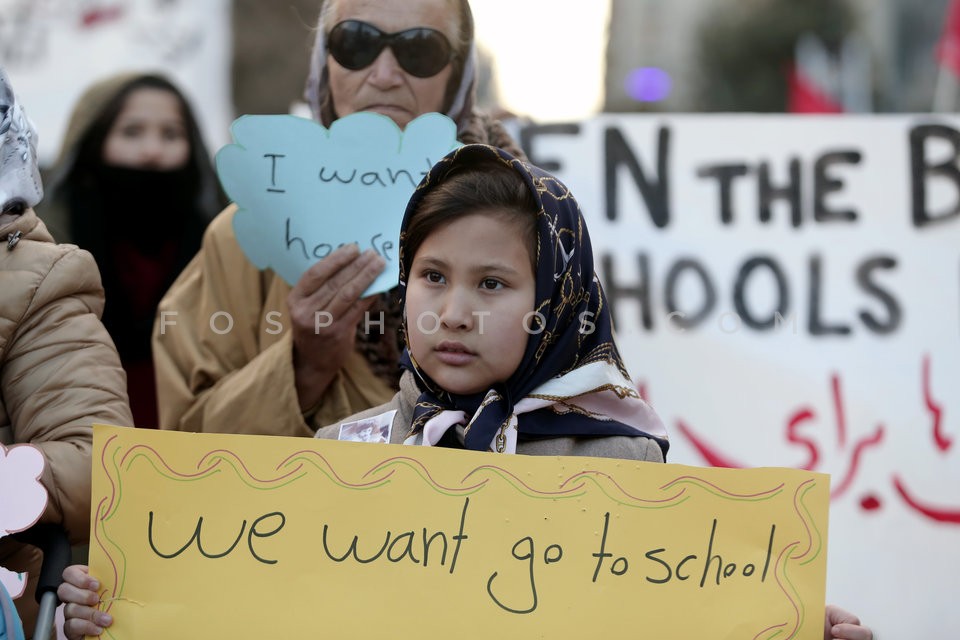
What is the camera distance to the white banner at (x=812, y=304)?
3496 mm

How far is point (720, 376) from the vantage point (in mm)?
3574

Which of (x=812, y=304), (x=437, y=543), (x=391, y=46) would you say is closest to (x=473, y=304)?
(x=437, y=543)

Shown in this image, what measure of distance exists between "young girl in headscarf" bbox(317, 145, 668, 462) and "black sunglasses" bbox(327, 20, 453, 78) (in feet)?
1.80

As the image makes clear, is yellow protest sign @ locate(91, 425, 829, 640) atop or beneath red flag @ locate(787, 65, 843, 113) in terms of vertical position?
beneath

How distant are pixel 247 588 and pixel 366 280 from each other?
31.9 inches

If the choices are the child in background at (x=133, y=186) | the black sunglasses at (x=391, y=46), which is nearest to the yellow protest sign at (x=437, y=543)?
the black sunglasses at (x=391, y=46)

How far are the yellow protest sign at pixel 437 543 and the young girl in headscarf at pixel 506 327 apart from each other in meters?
0.21

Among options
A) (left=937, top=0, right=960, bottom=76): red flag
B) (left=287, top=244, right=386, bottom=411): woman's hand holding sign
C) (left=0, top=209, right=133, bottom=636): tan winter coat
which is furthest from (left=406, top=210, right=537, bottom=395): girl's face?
(left=937, top=0, right=960, bottom=76): red flag

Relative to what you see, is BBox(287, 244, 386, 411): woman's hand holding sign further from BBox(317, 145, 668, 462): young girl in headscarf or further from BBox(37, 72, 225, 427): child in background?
BBox(37, 72, 225, 427): child in background

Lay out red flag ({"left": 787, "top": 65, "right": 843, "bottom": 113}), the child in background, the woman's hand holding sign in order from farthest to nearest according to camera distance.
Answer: red flag ({"left": 787, "top": 65, "right": 843, "bottom": 113}) < the child in background < the woman's hand holding sign

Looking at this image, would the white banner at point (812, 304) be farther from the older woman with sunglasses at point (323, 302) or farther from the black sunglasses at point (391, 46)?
the black sunglasses at point (391, 46)

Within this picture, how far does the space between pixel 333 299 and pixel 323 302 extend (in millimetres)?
24

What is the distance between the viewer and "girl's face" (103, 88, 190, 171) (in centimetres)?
386

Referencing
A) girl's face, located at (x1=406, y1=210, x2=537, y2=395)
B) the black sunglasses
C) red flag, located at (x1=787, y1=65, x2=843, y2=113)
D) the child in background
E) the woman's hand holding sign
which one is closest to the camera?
girl's face, located at (x1=406, y1=210, x2=537, y2=395)
